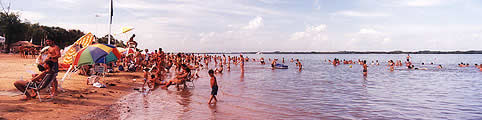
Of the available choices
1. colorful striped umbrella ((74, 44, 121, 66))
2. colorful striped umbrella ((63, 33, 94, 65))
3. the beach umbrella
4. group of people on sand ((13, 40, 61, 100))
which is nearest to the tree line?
the beach umbrella

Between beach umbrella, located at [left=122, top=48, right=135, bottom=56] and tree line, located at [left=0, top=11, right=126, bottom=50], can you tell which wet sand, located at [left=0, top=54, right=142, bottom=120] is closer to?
beach umbrella, located at [left=122, top=48, right=135, bottom=56]

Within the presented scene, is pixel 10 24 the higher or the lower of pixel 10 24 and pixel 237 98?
the higher

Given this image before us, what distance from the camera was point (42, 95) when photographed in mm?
7879

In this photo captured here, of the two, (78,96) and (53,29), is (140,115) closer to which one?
(78,96)

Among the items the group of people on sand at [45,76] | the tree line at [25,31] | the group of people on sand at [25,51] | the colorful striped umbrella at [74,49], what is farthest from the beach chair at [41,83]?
the tree line at [25,31]

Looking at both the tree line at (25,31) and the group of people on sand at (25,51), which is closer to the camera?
the group of people on sand at (25,51)

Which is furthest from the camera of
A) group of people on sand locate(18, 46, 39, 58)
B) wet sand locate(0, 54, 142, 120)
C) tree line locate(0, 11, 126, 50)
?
tree line locate(0, 11, 126, 50)

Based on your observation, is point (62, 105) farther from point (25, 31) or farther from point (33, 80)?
point (25, 31)

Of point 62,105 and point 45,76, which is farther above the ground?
point 45,76

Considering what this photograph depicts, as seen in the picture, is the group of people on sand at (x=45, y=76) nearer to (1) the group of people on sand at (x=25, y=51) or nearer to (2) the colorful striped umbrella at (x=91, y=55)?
(2) the colorful striped umbrella at (x=91, y=55)

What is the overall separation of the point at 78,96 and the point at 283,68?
2584cm

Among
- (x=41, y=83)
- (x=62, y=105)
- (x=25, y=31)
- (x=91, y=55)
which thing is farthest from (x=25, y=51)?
(x=62, y=105)

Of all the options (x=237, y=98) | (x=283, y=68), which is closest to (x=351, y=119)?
(x=237, y=98)

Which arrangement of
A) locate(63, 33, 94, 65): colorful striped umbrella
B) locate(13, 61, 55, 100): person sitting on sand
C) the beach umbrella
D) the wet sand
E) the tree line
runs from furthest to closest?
the tree line
the beach umbrella
locate(63, 33, 94, 65): colorful striped umbrella
locate(13, 61, 55, 100): person sitting on sand
the wet sand
